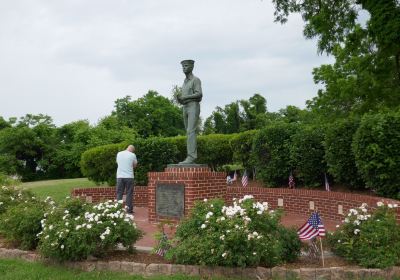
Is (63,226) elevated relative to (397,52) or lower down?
lower down

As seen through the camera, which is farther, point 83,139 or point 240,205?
point 83,139

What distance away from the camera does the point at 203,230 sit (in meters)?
5.64

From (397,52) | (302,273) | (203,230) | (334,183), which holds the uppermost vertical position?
(397,52)

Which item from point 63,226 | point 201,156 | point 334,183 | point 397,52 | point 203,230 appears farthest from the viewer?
point 201,156

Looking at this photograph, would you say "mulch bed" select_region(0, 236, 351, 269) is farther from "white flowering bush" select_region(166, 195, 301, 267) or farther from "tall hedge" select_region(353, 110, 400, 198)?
"tall hedge" select_region(353, 110, 400, 198)

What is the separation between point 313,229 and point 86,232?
2.91 m

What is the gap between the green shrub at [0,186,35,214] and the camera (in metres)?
8.98

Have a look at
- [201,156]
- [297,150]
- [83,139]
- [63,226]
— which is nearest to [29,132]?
[83,139]

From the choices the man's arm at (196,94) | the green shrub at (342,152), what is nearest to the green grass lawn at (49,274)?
the man's arm at (196,94)

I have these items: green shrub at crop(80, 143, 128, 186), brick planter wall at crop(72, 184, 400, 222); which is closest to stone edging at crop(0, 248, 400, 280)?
brick planter wall at crop(72, 184, 400, 222)

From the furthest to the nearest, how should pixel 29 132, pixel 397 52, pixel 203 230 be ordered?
pixel 29 132 → pixel 397 52 → pixel 203 230

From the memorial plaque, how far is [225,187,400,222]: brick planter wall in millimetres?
1289

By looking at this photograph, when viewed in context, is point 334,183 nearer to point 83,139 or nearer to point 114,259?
point 114,259

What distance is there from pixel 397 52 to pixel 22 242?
10.3 metres
